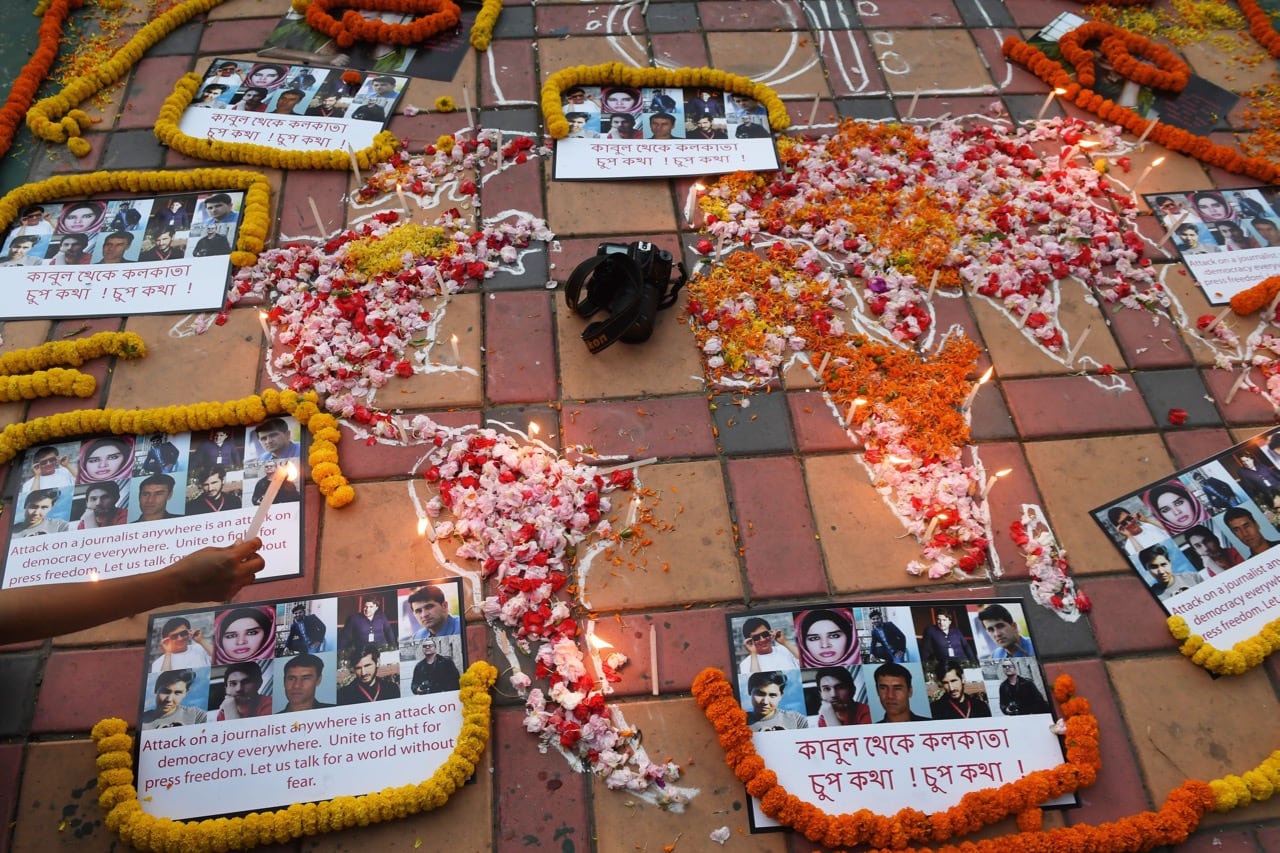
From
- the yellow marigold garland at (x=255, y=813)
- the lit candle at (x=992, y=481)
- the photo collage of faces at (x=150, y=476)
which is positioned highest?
the photo collage of faces at (x=150, y=476)

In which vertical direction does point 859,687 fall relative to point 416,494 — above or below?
below

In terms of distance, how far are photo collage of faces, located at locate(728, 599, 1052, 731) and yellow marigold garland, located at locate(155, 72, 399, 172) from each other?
3208mm

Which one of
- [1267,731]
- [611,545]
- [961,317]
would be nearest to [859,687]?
[611,545]

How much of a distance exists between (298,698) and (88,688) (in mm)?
832

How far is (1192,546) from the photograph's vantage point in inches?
152

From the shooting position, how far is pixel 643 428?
13.5 ft

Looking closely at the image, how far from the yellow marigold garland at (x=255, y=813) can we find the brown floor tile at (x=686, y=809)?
0.52 meters

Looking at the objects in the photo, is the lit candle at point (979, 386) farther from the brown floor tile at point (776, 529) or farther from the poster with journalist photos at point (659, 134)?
the poster with journalist photos at point (659, 134)

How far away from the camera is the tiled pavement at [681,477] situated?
3330mm

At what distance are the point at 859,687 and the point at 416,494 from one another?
79.4 inches

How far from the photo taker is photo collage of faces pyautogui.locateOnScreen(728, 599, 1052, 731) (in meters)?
3.47

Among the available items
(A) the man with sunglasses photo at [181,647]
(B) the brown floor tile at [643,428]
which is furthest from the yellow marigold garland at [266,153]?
(A) the man with sunglasses photo at [181,647]

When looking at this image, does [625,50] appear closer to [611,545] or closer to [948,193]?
[948,193]

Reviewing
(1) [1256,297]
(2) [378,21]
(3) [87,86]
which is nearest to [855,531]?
(1) [1256,297]
